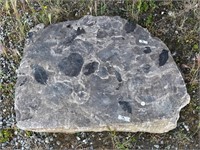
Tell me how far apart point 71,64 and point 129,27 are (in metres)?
0.70

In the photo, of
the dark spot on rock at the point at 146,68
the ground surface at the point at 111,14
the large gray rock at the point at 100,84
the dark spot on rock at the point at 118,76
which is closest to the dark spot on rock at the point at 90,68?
the large gray rock at the point at 100,84

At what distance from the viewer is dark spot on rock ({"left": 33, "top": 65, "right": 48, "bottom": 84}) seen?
3.62 meters

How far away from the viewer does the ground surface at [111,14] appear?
11.9 ft

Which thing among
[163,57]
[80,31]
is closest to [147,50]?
[163,57]

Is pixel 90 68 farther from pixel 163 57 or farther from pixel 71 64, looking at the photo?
pixel 163 57

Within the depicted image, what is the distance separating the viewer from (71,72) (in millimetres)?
3605

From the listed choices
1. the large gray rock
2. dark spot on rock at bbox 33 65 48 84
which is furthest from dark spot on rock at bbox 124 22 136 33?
dark spot on rock at bbox 33 65 48 84

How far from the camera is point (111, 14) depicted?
419 cm

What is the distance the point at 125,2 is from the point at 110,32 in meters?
0.55

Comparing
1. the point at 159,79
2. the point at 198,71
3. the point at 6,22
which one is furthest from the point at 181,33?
the point at 6,22

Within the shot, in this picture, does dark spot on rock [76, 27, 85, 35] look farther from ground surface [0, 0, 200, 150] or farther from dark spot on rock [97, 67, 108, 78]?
dark spot on rock [97, 67, 108, 78]

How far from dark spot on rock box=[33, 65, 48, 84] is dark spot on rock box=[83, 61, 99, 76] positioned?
37 centimetres

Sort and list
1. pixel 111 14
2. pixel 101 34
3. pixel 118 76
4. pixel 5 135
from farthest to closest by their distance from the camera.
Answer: pixel 111 14
pixel 101 34
pixel 5 135
pixel 118 76

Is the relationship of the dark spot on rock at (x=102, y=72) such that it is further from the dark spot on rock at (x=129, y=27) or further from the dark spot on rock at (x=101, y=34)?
the dark spot on rock at (x=129, y=27)
